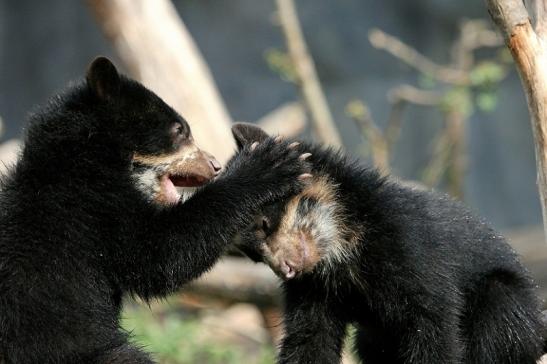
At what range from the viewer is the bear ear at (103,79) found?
483cm

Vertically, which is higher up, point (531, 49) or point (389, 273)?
point (531, 49)

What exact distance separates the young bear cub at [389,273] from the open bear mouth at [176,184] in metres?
0.33

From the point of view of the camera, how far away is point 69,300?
4.50 meters

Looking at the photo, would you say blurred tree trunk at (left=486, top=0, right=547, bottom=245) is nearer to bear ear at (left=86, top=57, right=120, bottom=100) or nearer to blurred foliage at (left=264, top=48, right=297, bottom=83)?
bear ear at (left=86, top=57, right=120, bottom=100)

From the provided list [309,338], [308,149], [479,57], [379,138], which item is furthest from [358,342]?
[479,57]

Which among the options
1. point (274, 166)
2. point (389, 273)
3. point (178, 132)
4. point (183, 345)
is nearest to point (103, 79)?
point (178, 132)

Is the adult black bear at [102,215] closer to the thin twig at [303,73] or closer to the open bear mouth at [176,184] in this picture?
the open bear mouth at [176,184]

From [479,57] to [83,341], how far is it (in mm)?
12346

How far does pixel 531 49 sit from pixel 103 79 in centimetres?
224

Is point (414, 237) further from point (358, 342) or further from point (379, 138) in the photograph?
point (379, 138)

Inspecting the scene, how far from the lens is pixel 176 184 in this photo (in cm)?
518

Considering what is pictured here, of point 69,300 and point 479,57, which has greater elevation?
point 479,57

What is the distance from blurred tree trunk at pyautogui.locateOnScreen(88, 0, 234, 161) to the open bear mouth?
12.2 feet

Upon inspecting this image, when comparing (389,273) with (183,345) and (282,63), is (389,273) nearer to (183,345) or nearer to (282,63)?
(183,345)
